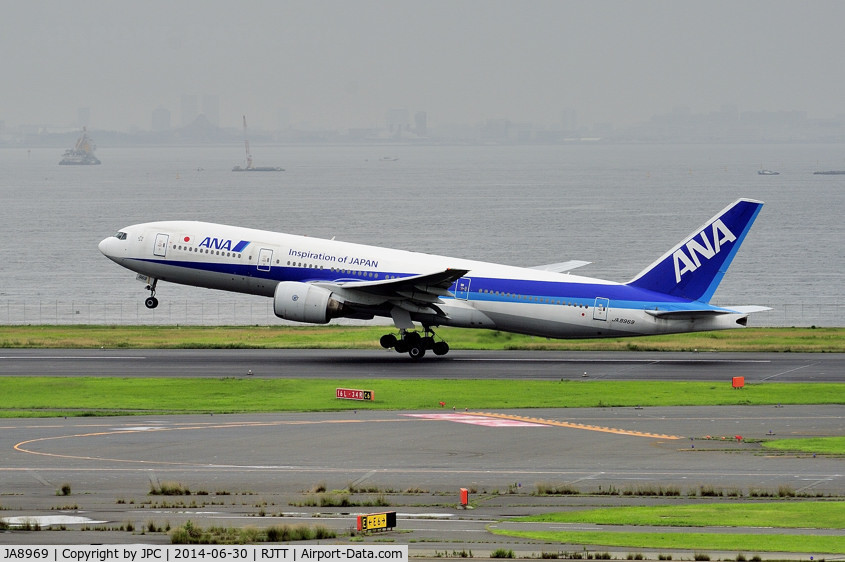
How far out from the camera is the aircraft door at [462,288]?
59.7 metres

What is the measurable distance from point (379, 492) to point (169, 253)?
110ft

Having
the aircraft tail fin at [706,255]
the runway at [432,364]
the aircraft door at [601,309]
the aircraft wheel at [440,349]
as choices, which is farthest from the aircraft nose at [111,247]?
the aircraft tail fin at [706,255]

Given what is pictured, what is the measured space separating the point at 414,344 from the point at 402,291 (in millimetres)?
3115

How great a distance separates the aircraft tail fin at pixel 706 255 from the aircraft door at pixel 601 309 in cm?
292

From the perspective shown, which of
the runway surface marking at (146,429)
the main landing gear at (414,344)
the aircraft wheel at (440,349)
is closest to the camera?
the runway surface marking at (146,429)

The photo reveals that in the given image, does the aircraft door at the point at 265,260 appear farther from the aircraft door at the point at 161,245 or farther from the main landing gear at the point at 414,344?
the main landing gear at the point at 414,344

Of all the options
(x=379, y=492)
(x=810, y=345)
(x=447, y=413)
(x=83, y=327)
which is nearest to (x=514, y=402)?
(x=447, y=413)

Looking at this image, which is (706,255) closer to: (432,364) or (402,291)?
(432,364)

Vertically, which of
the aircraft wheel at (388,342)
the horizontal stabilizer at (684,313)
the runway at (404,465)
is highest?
the horizontal stabilizer at (684,313)

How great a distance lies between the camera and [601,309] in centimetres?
5850

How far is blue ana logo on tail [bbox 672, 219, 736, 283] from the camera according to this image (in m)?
57.3

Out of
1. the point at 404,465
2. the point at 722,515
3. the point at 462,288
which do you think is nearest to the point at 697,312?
the point at 462,288

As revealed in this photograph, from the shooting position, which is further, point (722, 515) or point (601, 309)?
point (601, 309)

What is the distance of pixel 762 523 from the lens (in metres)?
27.0
